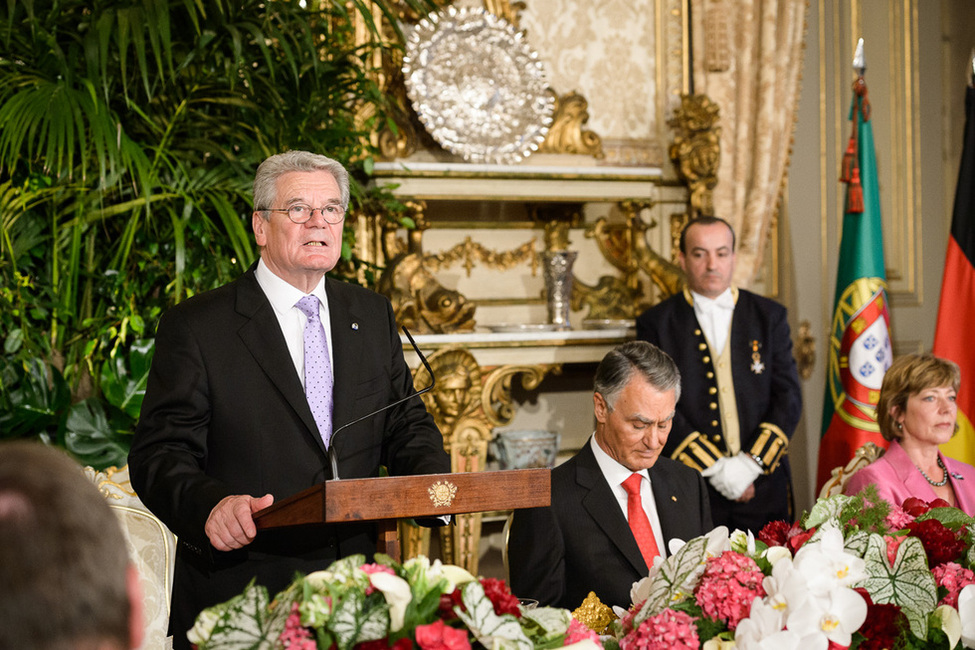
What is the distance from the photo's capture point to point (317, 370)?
2096mm

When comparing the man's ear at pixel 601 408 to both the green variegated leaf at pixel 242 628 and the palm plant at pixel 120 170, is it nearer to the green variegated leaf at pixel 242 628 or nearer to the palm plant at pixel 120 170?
the palm plant at pixel 120 170

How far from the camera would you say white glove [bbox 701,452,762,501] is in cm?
345

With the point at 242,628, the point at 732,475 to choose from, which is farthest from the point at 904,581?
the point at 732,475

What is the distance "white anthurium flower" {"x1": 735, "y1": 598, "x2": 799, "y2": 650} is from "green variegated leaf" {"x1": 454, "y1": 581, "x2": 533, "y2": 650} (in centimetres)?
36

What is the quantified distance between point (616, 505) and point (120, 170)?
1.65m

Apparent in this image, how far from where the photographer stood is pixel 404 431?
83.9 inches

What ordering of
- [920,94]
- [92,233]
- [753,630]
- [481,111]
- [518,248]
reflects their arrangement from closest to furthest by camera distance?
[753,630] < [92,233] < [481,111] < [518,248] < [920,94]

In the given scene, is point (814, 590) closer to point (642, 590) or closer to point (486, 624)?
point (642, 590)

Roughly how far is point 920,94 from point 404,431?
438cm

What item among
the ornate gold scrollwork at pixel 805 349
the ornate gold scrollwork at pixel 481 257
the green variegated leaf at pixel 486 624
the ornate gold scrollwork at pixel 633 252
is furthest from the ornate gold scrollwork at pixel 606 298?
the green variegated leaf at pixel 486 624

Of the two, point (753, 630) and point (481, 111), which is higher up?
point (481, 111)

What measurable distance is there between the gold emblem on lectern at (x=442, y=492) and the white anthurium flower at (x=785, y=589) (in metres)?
0.43

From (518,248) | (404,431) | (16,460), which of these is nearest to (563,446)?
(518,248)

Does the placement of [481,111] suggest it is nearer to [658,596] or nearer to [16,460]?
[658,596]
